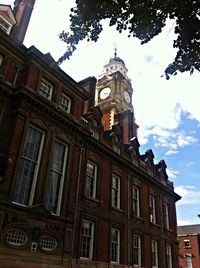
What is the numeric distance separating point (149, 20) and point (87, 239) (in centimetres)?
1409

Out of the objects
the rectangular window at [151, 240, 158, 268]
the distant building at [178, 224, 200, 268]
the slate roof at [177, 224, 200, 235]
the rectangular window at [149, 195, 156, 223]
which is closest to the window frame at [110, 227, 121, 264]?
the rectangular window at [151, 240, 158, 268]

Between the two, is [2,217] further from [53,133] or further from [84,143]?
[84,143]

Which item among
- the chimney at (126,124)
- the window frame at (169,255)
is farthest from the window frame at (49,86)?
the window frame at (169,255)

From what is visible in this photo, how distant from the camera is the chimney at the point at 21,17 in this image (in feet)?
62.4

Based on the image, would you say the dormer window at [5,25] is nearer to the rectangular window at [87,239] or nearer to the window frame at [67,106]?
the window frame at [67,106]

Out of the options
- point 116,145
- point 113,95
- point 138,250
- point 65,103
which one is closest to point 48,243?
point 65,103

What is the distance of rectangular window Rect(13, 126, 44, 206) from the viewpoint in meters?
14.1

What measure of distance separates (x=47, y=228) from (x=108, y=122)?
24787mm

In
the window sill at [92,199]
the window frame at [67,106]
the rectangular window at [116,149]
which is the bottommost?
the window sill at [92,199]

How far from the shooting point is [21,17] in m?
20.0

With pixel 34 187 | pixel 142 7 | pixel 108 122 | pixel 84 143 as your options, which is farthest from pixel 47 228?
pixel 108 122

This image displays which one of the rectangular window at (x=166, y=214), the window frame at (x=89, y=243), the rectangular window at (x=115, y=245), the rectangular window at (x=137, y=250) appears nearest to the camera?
the window frame at (x=89, y=243)

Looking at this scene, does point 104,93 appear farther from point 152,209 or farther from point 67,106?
point 67,106

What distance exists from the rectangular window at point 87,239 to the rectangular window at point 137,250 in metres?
5.20
